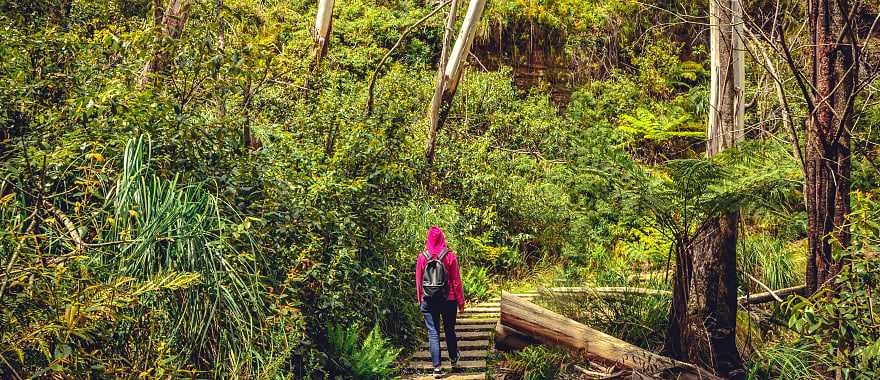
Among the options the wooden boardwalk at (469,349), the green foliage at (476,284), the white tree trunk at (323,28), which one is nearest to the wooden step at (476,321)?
the wooden boardwalk at (469,349)

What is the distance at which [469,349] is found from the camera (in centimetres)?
963

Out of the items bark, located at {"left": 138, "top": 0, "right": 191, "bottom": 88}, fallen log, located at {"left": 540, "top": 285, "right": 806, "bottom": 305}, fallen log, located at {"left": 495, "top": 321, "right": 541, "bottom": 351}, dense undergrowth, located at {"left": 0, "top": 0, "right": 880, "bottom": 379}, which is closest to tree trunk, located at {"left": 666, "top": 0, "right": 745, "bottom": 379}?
dense undergrowth, located at {"left": 0, "top": 0, "right": 880, "bottom": 379}

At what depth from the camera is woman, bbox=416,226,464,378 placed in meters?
8.12

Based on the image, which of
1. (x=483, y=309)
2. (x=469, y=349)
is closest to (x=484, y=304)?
(x=483, y=309)

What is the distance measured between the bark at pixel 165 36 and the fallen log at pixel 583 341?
425 cm

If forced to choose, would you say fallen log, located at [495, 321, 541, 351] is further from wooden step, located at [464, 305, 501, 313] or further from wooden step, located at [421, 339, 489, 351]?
wooden step, located at [464, 305, 501, 313]

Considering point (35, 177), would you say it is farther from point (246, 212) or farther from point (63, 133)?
point (246, 212)

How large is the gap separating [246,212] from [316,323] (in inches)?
54.8

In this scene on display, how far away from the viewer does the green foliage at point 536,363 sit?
26.4 ft

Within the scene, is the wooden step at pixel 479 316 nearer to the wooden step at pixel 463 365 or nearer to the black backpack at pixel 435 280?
the wooden step at pixel 463 365

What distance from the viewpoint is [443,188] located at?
14758 mm

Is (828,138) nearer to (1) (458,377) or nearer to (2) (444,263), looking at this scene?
(2) (444,263)

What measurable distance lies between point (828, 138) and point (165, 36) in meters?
5.57

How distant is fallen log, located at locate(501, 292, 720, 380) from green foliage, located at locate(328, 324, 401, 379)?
156cm
